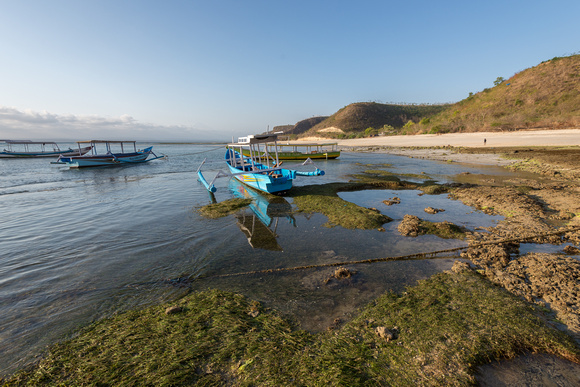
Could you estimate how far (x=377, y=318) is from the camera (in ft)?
14.0

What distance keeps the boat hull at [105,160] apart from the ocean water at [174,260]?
24.9m

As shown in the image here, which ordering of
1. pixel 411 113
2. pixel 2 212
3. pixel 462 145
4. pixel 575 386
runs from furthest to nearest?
pixel 411 113 → pixel 462 145 → pixel 2 212 → pixel 575 386

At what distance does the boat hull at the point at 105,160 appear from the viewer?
108 ft

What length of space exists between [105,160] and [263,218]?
120 feet

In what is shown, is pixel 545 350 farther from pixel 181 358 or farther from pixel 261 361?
pixel 181 358

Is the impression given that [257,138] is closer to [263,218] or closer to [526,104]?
[263,218]

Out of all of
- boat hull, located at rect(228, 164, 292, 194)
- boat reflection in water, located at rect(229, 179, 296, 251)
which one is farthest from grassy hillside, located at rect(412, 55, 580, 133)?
boat reflection in water, located at rect(229, 179, 296, 251)

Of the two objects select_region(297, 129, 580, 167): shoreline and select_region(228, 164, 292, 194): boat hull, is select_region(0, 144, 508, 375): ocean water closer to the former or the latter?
select_region(228, 164, 292, 194): boat hull

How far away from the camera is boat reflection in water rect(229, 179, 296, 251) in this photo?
820cm

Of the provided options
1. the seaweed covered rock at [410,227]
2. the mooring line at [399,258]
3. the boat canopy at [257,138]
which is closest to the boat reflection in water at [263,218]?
the mooring line at [399,258]

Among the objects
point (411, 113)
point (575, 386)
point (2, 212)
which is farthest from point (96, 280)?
point (411, 113)

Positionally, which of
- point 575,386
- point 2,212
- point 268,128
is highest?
point 268,128

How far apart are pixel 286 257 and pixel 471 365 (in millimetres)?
4622

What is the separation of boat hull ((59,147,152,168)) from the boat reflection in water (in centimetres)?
3079
